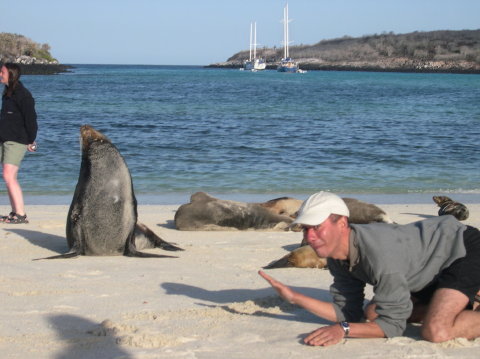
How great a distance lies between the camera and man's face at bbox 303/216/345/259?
4.04 meters

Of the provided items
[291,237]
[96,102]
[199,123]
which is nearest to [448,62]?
[96,102]

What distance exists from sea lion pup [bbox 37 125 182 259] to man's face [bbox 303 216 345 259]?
3262 millimetres

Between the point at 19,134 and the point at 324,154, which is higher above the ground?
the point at 19,134

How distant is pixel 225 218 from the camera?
886cm

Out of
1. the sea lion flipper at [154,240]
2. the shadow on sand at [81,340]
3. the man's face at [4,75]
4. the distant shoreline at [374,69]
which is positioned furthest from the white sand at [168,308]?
the distant shoreline at [374,69]

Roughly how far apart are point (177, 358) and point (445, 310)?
1489 millimetres

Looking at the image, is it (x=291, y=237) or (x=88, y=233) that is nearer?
(x=88, y=233)

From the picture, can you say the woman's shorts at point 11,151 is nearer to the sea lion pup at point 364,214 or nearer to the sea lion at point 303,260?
the sea lion pup at point 364,214

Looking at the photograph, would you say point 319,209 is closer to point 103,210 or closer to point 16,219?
point 103,210

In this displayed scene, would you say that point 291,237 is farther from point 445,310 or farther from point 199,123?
point 199,123

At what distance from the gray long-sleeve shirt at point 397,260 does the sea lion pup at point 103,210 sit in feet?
10.8

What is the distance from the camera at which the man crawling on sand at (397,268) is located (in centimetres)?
404

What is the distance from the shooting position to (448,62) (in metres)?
135

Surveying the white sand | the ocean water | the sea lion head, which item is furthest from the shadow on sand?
the ocean water
